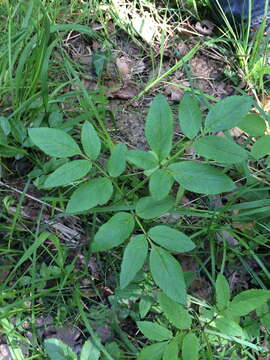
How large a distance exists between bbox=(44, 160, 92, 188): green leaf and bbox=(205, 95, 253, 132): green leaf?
13.7 inches

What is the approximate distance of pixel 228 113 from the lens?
1065mm

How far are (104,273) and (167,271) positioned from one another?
48cm

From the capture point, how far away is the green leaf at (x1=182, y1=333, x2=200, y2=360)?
3.56 feet

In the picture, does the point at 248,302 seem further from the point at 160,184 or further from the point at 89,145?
the point at 89,145

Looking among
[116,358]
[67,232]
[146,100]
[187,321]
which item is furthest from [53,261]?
[146,100]

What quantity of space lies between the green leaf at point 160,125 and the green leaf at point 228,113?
0.11 meters

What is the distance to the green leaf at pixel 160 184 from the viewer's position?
3.40 feet

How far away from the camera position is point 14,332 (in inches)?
52.3

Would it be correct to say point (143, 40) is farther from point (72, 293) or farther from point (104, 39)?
point (72, 293)

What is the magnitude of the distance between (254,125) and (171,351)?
0.73m

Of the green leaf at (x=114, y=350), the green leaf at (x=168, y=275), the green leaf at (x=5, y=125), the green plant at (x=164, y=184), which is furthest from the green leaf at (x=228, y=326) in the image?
the green leaf at (x=5, y=125)

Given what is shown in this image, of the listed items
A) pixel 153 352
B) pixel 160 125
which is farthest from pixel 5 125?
pixel 153 352

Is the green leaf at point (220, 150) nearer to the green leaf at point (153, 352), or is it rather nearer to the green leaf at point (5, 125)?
the green leaf at point (153, 352)

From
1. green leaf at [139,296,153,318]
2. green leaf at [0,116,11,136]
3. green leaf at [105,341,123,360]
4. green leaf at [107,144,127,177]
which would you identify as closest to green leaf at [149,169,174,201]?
green leaf at [107,144,127,177]
